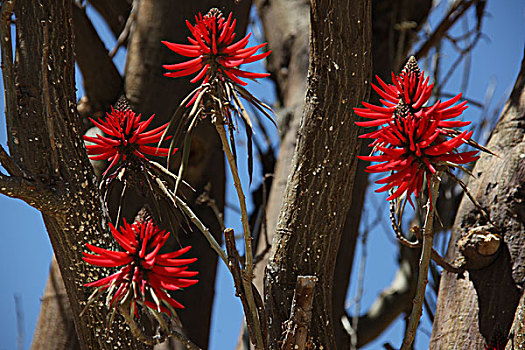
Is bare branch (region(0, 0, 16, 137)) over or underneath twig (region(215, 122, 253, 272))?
over

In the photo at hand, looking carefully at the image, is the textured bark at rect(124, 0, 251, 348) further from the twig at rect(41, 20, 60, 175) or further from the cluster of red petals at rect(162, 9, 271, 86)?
the cluster of red petals at rect(162, 9, 271, 86)

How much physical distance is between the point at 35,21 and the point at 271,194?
66 cm

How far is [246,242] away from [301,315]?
101mm

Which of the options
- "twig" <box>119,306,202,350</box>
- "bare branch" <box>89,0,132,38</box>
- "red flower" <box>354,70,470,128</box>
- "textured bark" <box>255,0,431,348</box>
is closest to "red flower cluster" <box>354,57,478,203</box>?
"red flower" <box>354,70,470,128</box>

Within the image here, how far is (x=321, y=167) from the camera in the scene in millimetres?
612

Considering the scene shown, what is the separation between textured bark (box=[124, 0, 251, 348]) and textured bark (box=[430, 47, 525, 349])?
19.1 inches

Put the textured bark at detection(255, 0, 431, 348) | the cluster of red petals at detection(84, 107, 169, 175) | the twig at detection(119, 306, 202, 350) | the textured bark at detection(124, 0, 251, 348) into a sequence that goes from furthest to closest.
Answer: the textured bark at detection(255, 0, 431, 348)
the textured bark at detection(124, 0, 251, 348)
the cluster of red petals at detection(84, 107, 169, 175)
the twig at detection(119, 306, 202, 350)

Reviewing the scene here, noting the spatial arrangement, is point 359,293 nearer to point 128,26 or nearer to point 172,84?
point 172,84

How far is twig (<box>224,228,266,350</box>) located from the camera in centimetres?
52

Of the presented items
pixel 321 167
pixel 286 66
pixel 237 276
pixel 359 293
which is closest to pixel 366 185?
pixel 359 293

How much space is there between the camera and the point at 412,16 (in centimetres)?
141

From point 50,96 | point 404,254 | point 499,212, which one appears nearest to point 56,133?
point 50,96

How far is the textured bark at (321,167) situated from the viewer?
2.00 ft

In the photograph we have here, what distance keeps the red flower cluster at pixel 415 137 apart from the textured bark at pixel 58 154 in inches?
11.7
